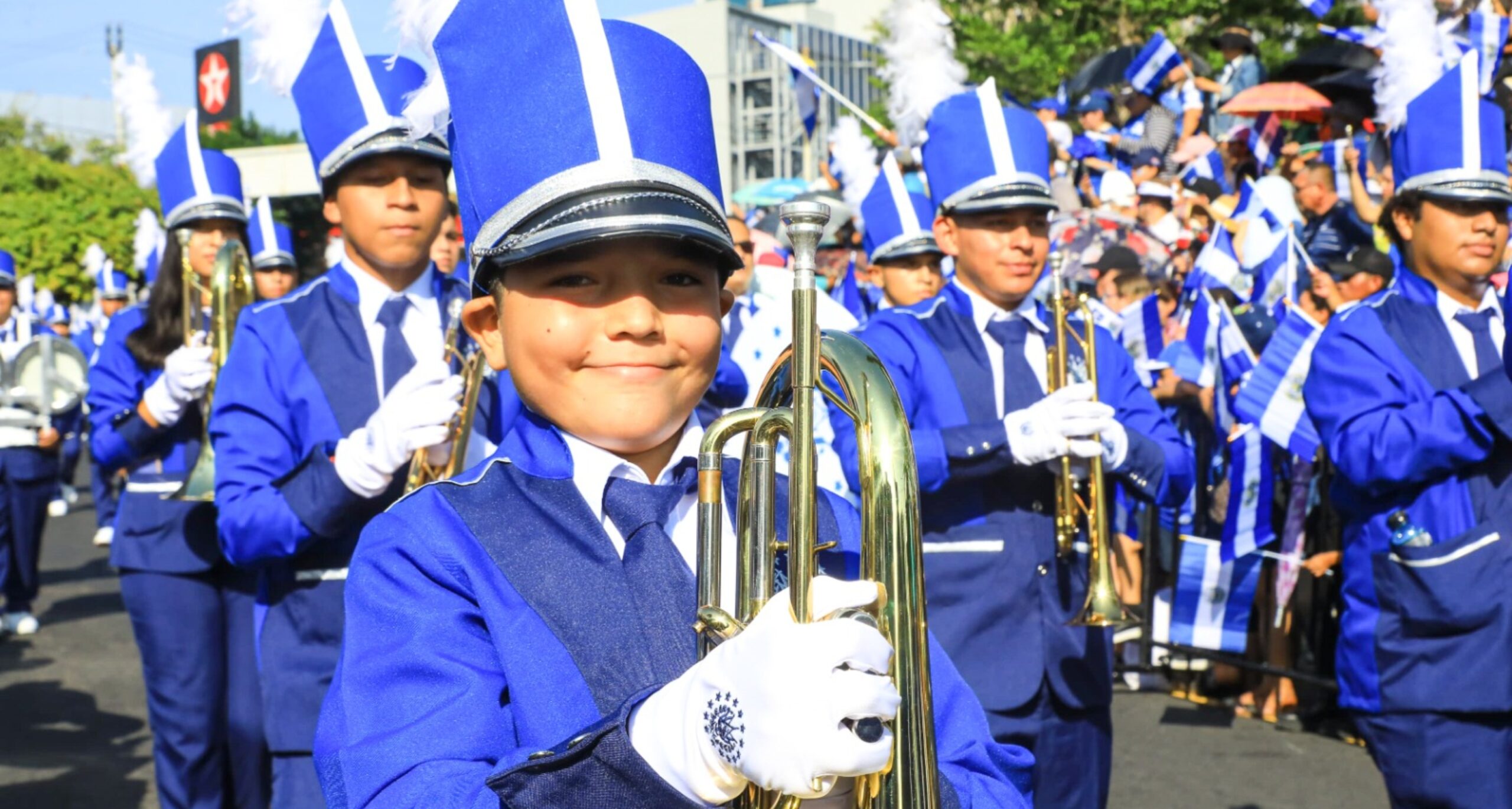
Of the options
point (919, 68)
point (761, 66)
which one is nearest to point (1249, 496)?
point (919, 68)

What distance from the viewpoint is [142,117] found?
8.20m

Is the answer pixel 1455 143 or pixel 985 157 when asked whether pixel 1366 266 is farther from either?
pixel 985 157

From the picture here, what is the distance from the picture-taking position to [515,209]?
6.84 feet

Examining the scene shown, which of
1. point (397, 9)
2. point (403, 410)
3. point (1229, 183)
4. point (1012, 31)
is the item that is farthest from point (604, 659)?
point (1012, 31)

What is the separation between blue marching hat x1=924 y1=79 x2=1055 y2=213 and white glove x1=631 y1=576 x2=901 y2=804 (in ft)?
10.8

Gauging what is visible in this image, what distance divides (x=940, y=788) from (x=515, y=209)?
85 cm

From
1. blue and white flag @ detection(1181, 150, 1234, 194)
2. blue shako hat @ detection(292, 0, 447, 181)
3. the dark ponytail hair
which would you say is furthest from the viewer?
blue and white flag @ detection(1181, 150, 1234, 194)

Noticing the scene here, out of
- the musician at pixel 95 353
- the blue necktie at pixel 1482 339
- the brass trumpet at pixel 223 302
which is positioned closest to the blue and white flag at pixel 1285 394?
the blue necktie at pixel 1482 339

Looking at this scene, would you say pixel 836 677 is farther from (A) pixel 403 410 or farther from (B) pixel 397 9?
(A) pixel 403 410

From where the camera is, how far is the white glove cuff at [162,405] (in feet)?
19.2

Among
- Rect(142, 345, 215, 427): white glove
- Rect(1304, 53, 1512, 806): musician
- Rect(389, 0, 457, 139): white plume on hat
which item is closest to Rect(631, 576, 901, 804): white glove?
Rect(389, 0, 457, 139): white plume on hat

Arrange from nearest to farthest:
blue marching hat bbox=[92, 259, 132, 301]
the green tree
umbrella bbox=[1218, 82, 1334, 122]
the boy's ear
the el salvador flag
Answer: the boy's ear < the el salvador flag < umbrella bbox=[1218, 82, 1334, 122] < blue marching hat bbox=[92, 259, 132, 301] < the green tree

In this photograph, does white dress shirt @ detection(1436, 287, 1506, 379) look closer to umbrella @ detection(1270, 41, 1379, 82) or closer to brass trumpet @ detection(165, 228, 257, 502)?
brass trumpet @ detection(165, 228, 257, 502)

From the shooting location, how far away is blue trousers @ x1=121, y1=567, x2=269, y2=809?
5.43m
